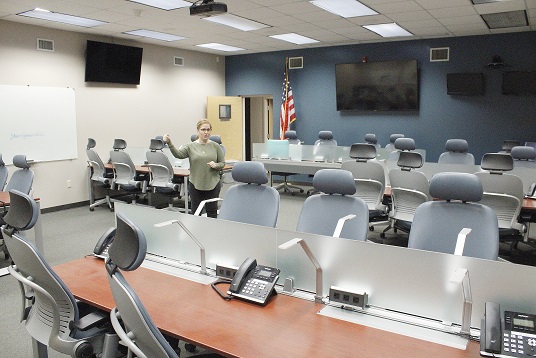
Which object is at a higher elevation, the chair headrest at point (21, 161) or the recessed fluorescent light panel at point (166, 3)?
the recessed fluorescent light panel at point (166, 3)

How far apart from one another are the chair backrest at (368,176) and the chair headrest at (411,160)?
27cm

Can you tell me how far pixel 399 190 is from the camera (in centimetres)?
474

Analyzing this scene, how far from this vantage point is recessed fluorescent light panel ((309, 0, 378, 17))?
19.5ft

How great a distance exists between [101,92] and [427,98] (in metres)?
5.99

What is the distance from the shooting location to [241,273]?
2.18 m

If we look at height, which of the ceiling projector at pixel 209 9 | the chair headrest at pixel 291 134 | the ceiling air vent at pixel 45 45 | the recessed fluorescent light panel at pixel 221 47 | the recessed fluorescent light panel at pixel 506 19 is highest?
the recessed fluorescent light panel at pixel 221 47

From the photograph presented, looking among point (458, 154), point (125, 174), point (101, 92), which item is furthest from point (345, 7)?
point (101, 92)

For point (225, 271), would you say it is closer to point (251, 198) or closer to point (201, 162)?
point (251, 198)

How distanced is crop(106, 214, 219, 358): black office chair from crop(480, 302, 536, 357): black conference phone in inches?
41.6

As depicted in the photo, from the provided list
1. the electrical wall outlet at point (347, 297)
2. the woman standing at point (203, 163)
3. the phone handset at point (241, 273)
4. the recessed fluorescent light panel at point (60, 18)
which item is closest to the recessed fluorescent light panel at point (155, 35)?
the recessed fluorescent light panel at point (60, 18)

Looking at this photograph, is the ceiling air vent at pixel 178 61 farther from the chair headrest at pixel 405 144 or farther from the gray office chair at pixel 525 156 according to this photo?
the gray office chair at pixel 525 156

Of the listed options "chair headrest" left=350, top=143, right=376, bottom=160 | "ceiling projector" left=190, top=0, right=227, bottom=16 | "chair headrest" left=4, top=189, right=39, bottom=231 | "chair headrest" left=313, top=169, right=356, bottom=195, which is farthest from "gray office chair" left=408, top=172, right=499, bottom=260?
"ceiling projector" left=190, top=0, right=227, bottom=16

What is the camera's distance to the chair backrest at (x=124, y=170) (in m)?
7.07

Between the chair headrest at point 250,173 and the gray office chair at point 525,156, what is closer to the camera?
the chair headrest at point 250,173
